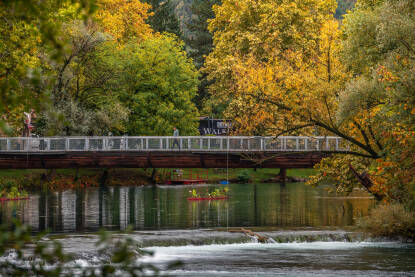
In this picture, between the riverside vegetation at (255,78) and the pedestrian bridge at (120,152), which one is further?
the pedestrian bridge at (120,152)

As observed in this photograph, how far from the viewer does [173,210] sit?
49.3 metres

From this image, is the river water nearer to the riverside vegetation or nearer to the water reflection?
the water reflection

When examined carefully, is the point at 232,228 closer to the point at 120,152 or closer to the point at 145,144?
the point at 145,144

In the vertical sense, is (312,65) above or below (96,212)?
above

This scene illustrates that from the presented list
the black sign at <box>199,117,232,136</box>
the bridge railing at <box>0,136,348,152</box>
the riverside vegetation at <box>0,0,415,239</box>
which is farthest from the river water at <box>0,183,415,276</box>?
the black sign at <box>199,117,232,136</box>

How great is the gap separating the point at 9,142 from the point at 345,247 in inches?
1144

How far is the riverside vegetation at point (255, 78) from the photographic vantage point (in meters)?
27.1

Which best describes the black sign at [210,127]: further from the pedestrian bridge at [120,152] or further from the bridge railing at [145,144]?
the pedestrian bridge at [120,152]

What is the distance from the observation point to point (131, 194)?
6391 centimetres

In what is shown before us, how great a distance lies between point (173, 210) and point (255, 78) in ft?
36.7

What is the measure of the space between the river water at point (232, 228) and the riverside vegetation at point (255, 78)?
10.5ft

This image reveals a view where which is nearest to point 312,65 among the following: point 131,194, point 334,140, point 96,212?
point 334,140

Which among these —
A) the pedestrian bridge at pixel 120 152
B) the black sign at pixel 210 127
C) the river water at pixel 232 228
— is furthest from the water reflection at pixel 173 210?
the black sign at pixel 210 127

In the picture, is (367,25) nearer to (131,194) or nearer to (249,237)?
(249,237)
